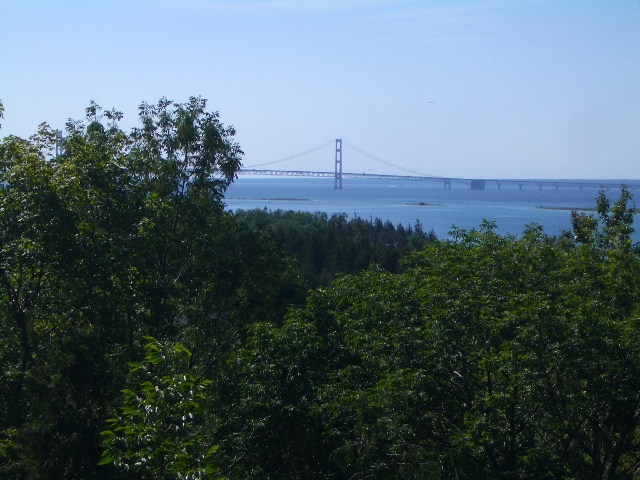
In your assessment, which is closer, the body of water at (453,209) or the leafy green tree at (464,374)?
the leafy green tree at (464,374)

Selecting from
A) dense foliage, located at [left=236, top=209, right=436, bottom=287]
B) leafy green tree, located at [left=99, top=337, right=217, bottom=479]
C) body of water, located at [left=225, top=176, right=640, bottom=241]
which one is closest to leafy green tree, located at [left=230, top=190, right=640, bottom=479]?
leafy green tree, located at [left=99, top=337, right=217, bottom=479]

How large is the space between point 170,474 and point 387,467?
13.1 ft

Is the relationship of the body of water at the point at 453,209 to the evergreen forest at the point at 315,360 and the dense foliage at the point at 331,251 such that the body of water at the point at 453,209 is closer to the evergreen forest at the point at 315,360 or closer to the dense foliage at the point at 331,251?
the dense foliage at the point at 331,251

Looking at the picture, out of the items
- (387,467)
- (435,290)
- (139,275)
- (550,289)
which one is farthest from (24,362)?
(550,289)

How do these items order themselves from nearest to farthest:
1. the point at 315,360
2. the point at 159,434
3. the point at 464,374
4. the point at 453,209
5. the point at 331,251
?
the point at 159,434 < the point at 464,374 < the point at 315,360 < the point at 331,251 < the point at 453,209

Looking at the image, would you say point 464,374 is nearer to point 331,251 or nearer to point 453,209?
point 331,251

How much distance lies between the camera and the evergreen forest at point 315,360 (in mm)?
5375

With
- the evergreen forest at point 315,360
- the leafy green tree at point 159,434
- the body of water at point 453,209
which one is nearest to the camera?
the leafy green tree at point 159,434

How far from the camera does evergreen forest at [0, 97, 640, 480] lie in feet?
17.6

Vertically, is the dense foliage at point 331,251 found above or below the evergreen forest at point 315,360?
below

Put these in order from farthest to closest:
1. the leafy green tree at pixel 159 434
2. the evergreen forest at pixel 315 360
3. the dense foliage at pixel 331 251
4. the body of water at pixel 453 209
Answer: the body of water at pixel 453 209
the dense foliage at pixel 331 251
the evergreen forest at pixel 315 360
the leafy green tree at pixel 159 434

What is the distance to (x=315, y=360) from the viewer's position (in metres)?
9.10

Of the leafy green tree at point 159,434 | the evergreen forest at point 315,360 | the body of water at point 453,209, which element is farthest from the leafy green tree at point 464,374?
the body of water at point 453,209

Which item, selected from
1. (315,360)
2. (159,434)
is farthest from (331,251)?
(159,434)
